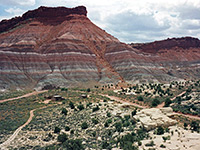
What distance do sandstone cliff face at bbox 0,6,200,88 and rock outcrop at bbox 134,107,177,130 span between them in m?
46.8

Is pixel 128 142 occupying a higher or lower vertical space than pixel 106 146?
higher

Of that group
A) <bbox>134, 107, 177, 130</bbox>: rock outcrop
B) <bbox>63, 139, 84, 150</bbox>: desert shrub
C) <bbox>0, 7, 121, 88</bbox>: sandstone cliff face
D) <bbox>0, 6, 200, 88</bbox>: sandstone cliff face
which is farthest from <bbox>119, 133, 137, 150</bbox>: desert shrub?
<bbox>0, 7, 121, 88</bbox>: sandstone cliff face

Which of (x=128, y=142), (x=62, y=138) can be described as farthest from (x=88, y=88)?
(x=128, y=142)

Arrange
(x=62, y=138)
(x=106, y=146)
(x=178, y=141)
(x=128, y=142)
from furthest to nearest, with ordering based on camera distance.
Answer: (x=62, y=138)
(x=106, y=146)
(x=128, y=142)
(x=178, y=141)

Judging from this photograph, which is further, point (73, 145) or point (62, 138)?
point (62, 138)

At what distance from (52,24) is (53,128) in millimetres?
81979

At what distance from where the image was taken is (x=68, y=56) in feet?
263

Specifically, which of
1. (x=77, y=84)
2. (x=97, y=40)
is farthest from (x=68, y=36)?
(x=77, y=84)

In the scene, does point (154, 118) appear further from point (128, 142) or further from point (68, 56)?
point (68, 56)

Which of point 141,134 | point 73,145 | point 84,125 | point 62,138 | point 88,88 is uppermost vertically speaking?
point 141,134

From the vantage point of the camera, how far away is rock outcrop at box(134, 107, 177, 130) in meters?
21.6

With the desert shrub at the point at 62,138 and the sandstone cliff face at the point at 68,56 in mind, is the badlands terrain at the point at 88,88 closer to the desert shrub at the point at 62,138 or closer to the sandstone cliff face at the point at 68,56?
the desert shrub at the point at 62,138

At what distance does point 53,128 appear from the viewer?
27.7 metres

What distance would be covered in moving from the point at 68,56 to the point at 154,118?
6199cm
